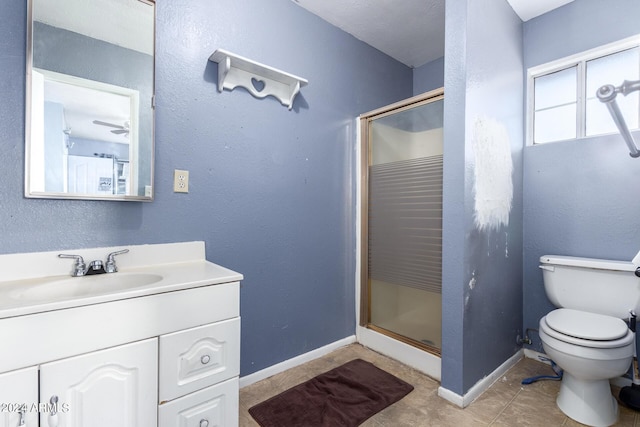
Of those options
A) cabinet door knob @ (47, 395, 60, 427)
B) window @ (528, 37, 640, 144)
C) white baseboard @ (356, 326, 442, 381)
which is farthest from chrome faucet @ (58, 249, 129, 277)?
window @ (528, 37, 640, 144)

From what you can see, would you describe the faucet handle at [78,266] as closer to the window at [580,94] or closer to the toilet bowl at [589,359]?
the toilet bowl at [589,359]

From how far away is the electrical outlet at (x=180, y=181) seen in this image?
148 centimetres

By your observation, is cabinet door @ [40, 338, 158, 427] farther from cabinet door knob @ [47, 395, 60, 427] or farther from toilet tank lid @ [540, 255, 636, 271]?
toilet tank lid @ [540, 255, 636, 271]

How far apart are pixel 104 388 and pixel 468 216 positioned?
1668mm

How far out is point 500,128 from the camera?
1.83 meters

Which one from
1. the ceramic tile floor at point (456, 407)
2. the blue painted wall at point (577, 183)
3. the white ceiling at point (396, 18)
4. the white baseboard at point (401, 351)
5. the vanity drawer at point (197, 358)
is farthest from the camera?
the white ceiling at point (396, 18)

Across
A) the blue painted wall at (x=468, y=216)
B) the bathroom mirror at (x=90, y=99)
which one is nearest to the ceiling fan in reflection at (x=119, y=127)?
the bathroom mirror at (x=90, y=99)

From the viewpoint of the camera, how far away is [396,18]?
210 centimetres

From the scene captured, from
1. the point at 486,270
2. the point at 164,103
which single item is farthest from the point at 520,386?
the point at 164,103

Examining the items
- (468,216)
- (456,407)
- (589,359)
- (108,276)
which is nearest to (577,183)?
(468,216)

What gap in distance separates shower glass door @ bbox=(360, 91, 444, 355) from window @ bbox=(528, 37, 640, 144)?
2.81ft

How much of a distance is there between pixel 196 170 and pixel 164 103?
347 millimetres

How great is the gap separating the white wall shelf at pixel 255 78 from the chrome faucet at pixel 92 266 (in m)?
1.00

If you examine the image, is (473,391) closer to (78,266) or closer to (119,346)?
(119,346)
